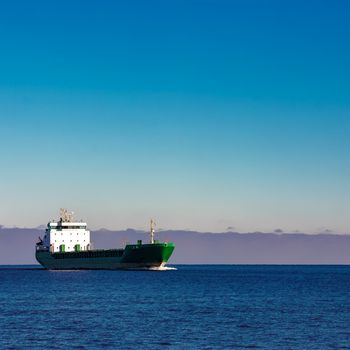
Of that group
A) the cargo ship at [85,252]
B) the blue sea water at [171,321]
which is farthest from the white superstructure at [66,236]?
the blue sea water at [171,321]

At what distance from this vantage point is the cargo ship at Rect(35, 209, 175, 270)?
17238 centimetres

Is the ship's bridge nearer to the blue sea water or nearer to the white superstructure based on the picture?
the white superstructure

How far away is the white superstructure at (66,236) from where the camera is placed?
194m

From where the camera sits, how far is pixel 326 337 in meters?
57.0

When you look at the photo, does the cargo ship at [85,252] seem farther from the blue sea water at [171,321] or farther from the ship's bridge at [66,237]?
the blue sea water at [171,321]

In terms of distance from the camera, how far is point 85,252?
7338 inches

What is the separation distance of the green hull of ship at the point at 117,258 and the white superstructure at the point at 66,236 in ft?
9.79

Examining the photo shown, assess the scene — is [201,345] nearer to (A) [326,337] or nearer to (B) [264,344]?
(B) [264,344]

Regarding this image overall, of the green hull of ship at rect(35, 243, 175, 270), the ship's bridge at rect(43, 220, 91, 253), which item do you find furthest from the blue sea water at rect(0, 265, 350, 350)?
the ship's bridge at rect(43, 220, 91, 253)

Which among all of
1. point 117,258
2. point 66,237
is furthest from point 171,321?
point 66,237

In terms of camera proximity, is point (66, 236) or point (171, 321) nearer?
point (171, 321)

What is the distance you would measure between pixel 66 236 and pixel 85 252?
11.3 meters

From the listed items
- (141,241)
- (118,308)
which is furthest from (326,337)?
(141,241)

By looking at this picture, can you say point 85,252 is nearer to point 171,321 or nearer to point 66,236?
point 66,236
